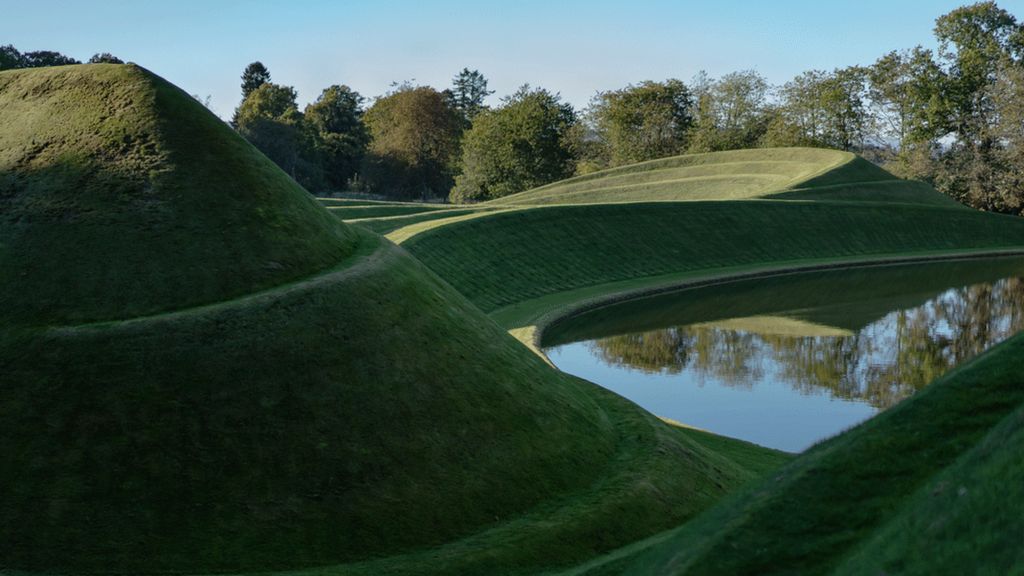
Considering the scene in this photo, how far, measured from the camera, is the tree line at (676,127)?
301ft

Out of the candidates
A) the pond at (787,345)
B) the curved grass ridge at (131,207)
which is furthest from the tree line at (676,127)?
the curved grass ridge at (131,207)

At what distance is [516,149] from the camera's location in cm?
10756

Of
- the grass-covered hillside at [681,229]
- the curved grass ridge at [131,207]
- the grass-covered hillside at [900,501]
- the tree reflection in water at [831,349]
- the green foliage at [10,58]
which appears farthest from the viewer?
the green foliage at [10,58]

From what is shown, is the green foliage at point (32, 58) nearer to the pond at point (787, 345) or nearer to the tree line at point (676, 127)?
the tree line at point (676, 127)

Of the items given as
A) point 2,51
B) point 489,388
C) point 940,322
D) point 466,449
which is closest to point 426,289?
point 489,388

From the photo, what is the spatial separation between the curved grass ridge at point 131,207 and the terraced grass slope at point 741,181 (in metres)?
58.8

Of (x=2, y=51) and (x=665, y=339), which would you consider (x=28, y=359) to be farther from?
(x=2, y=51)

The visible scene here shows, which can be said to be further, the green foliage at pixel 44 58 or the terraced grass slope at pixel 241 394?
the green foliage at pixel 44 58

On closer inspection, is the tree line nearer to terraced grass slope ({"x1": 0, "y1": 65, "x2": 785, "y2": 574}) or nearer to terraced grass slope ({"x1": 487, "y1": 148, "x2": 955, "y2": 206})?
terraced grass slope ({"x1": 487, "y1": 148, "x2": 955, "y2": 206})

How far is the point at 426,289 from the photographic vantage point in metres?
20.4

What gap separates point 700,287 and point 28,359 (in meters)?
42.5

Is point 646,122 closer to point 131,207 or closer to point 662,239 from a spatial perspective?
point 662,239

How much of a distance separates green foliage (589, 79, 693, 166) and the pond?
181 ft

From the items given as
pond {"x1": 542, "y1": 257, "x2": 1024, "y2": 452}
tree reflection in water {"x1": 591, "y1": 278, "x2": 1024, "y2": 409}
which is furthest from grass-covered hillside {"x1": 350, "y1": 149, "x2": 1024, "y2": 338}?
tree reflection in water {"x1": 591, "y1": 278, "x2": 1024, "y2": 409}
